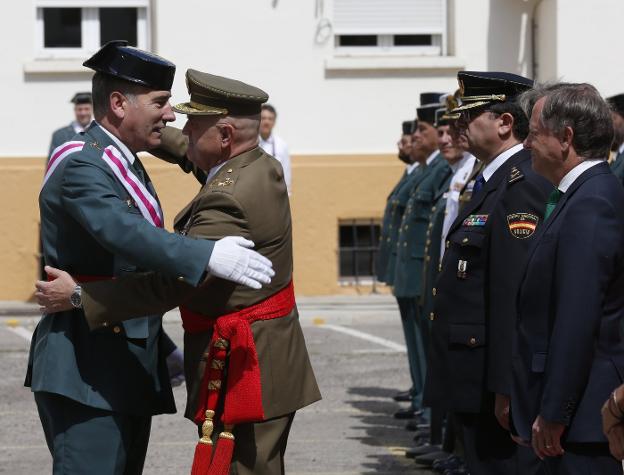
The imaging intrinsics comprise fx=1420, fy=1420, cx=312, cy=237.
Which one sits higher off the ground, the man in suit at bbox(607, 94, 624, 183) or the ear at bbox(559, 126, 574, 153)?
the ear at bbox(559, 126, 574, 153)

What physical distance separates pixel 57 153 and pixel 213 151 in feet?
1.82

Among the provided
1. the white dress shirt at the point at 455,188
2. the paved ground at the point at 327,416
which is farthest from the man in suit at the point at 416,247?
the white dress shirt at the point at 455,188

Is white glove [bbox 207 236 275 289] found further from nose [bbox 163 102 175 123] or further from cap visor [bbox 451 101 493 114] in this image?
cap visor [bbox 451 101 493 114]

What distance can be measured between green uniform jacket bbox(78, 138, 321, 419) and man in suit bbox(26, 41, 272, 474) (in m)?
0.11

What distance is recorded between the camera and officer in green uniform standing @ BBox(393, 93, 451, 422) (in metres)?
9.43

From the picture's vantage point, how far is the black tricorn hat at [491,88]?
6.10 metres

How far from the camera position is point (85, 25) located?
56.2ft

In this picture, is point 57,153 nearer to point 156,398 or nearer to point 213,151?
point 213,151

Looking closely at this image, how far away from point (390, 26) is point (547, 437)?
13.2m

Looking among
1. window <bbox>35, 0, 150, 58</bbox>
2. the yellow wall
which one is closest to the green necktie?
the yellow wall

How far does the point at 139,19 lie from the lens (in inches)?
674

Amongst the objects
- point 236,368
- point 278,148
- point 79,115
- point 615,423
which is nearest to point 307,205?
point 278,148

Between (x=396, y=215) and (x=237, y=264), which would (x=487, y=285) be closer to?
(x=237, y=264)

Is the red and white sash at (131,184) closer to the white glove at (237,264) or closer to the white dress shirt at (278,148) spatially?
the white glove at (237,264)
